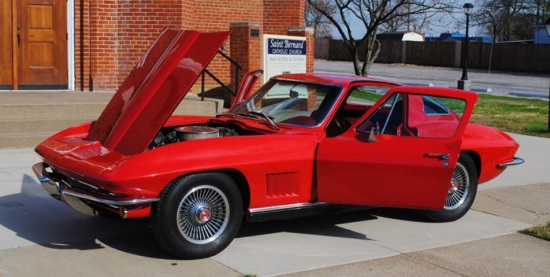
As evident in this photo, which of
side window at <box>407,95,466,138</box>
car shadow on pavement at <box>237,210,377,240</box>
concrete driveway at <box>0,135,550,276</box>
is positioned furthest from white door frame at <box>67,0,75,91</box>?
side window at <box>407,95,466,138</box>

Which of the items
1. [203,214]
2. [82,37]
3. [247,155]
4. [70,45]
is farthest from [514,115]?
[203,214]

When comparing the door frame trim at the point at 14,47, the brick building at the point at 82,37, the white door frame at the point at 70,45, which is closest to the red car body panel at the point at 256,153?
the door frame trim at the point at 14,47

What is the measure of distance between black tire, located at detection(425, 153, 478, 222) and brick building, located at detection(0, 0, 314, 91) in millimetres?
8083

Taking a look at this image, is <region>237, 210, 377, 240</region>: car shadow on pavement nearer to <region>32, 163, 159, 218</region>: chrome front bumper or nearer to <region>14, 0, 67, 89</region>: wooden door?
<region>32, 163, 159, 218</region>: chrome front bumper

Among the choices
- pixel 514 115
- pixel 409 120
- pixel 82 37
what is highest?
pixel 82 37

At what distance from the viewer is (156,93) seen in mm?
6398

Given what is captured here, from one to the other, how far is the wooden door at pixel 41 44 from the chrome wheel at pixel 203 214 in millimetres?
8470

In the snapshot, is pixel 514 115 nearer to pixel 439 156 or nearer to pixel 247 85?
pixel 247 85

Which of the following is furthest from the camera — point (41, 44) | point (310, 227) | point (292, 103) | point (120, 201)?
point (41, 44)

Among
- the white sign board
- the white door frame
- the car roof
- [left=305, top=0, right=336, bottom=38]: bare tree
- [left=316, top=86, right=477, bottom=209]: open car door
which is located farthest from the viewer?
[left=305, top=0, right=336, bottom=38]: bare tree

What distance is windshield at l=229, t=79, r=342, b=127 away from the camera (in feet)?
22.7

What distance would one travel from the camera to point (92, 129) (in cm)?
707

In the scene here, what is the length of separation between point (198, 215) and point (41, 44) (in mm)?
8710

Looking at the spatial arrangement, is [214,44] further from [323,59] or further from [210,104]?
[323,59]
